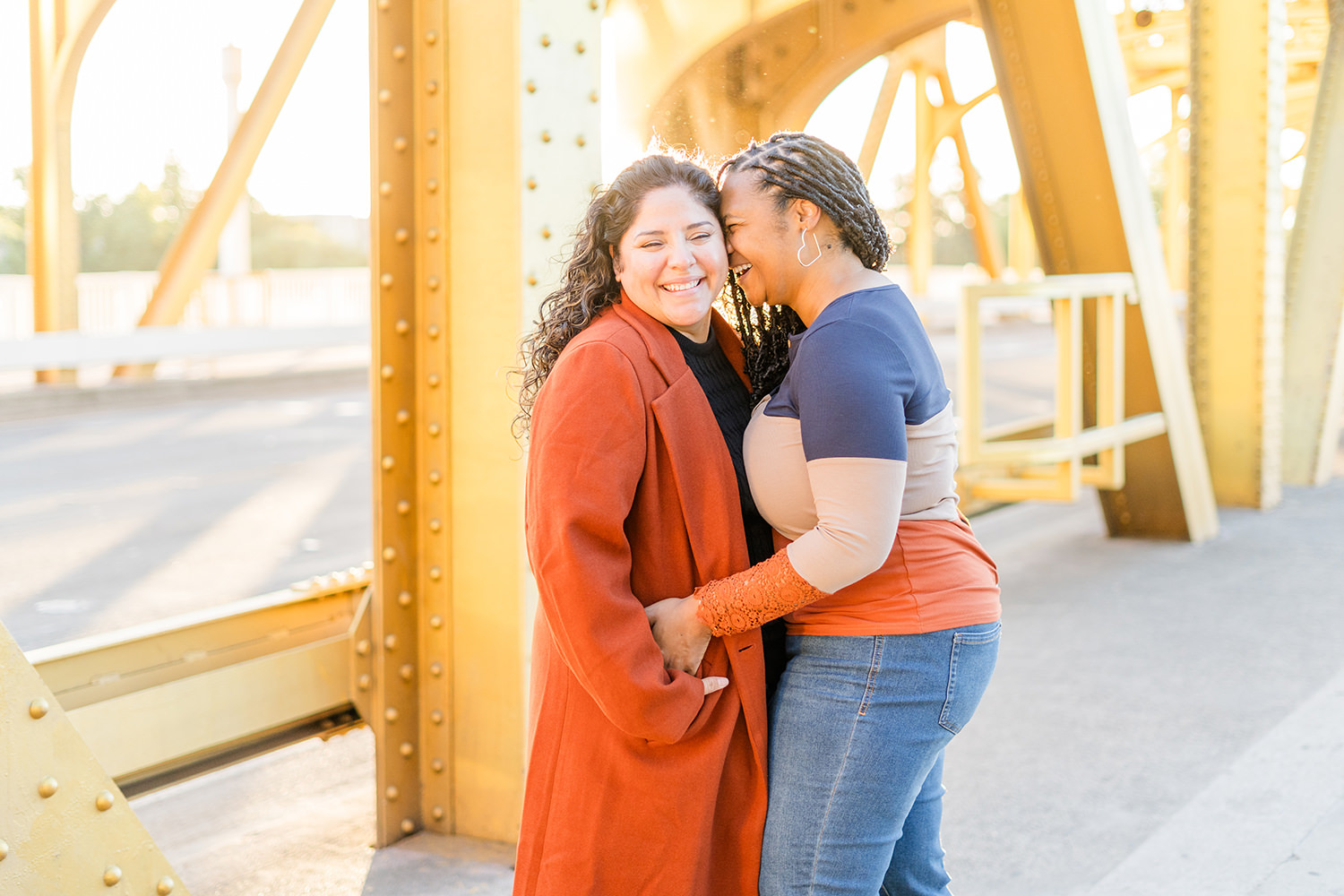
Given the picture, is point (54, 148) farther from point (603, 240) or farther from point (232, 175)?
point (603, 240)

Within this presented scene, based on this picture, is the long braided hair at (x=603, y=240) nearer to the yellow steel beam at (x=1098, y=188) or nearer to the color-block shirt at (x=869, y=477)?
the color-block shirt at (x=869, y=477)

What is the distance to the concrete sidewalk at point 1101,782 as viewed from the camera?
Answer: 2.88 meters

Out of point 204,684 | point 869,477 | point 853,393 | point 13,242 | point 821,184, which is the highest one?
point 13,242

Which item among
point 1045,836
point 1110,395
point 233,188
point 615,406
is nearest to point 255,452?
point 233,188

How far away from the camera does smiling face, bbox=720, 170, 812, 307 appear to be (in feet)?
6.02

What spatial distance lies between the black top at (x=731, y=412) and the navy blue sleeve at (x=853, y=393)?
0.63 feet

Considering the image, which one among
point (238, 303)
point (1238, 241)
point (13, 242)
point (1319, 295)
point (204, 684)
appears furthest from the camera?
point (13, 242)

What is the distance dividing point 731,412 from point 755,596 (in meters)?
0.35

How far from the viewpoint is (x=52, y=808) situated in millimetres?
1827

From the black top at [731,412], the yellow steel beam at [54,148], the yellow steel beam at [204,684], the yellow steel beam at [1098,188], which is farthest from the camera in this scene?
the yellow steel beam at [1098,188]

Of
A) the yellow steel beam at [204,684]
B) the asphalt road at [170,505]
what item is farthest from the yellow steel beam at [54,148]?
the yellow steel beam at [204,684]

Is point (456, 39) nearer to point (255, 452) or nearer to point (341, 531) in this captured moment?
point (341, 531)

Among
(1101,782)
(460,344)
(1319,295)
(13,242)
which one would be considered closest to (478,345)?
(460,344)

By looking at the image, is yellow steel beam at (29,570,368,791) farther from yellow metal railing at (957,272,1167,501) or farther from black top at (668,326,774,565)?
yellow metal railing at (957,272,1167,501)
